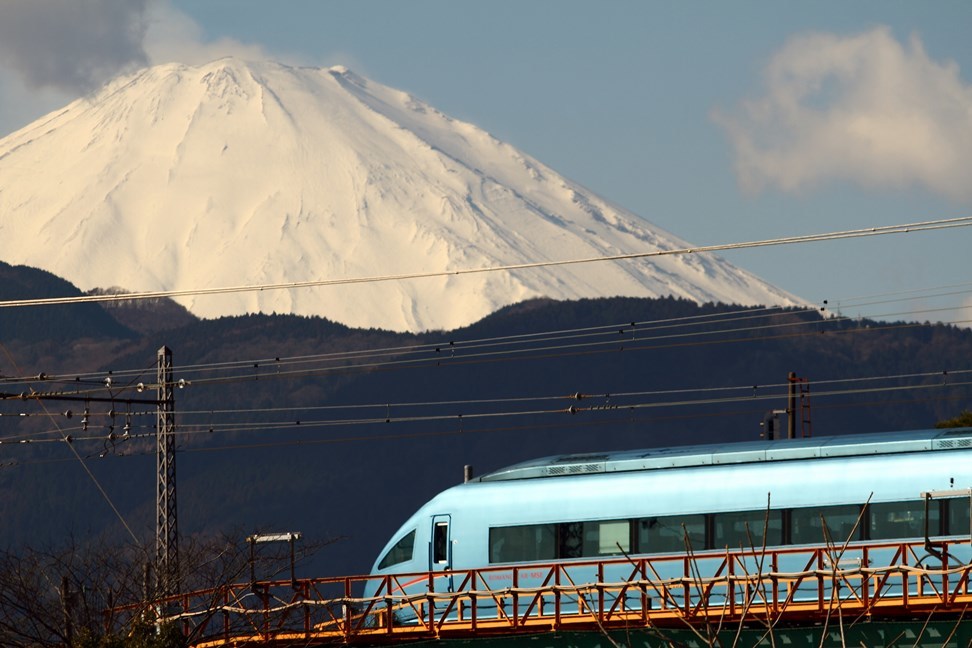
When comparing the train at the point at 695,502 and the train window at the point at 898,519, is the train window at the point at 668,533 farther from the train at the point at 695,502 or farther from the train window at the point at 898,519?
the train window at the point at 898,519

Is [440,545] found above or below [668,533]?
below

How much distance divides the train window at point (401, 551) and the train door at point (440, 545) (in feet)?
1.95

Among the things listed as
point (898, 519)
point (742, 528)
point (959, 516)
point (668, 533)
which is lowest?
point (668, 533)

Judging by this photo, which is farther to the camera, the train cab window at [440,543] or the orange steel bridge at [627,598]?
the train cab window at [440,543]

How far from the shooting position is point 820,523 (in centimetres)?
3234

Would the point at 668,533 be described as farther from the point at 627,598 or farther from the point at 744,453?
the point at 627,598

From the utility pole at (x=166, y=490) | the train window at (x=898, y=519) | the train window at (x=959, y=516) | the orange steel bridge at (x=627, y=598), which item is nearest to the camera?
the orange steel bridge at (x=627, y=598)

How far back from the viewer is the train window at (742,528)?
3251 centimetres

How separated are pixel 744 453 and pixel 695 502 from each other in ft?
4.63

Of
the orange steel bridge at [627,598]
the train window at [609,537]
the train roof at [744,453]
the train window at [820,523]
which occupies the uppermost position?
the train roof at [744,453]

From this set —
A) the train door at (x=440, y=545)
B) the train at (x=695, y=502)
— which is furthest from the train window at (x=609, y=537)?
the train door at (x=440, y=545)

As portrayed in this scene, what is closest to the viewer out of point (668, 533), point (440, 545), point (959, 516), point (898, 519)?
point (959, 516)

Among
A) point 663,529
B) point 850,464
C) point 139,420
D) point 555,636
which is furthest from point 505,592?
point 139,420

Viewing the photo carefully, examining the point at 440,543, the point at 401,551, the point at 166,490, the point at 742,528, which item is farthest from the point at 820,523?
the point at 166,490
